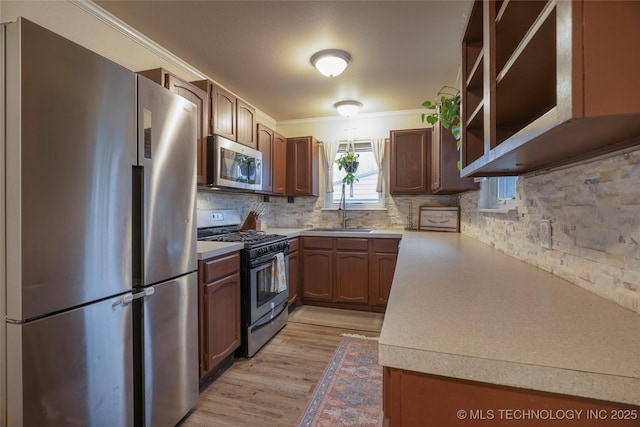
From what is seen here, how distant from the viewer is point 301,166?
3.89 meters

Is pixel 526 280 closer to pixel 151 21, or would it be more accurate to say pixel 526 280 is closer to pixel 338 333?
pixel 338 333

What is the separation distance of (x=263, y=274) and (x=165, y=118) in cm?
147

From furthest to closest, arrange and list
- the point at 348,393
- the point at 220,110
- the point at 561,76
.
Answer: the point at 220,110 < the point at 348,393 < the point at 561,76

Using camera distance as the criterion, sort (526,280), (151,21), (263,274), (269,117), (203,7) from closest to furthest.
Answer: (526,280)
(203,7)
(151,21)
(263,274)
(269,117)

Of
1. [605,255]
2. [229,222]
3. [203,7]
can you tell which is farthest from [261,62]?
[605,255]

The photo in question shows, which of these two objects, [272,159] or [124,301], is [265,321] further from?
[272,159]

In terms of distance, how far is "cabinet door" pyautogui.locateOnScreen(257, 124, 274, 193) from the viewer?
3.28 m

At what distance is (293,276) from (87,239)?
2.35 m

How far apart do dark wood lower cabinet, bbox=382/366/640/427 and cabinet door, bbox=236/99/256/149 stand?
8.57ft

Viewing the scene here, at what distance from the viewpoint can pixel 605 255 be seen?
0.91 meters

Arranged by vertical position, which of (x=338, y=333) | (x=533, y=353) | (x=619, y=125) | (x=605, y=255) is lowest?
(x=338, y=333)

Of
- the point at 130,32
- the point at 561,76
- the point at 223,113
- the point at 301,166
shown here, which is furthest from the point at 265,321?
the point at 561,76

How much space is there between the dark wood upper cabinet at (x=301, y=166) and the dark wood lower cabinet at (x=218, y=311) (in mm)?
1779

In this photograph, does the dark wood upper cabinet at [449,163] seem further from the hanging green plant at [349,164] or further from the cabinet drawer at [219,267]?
the cabinet drawer at [219,267]
